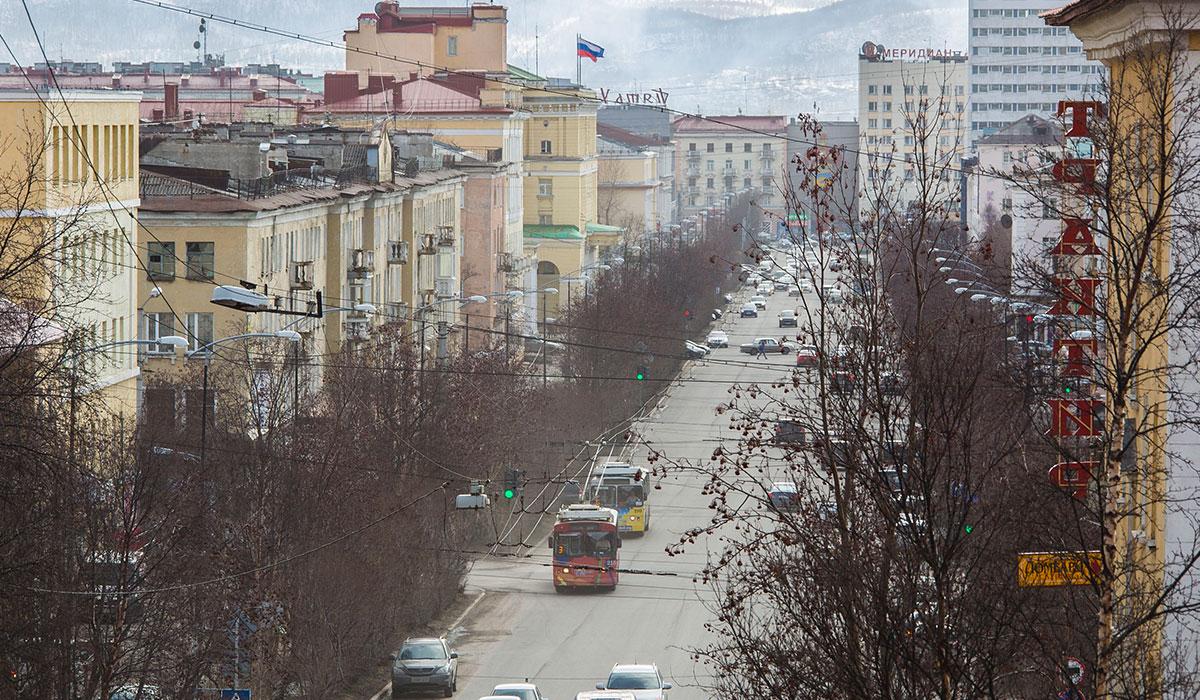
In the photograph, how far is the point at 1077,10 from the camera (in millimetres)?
15891

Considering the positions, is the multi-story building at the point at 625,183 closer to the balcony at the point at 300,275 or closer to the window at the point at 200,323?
the balcony at the point at 300,275

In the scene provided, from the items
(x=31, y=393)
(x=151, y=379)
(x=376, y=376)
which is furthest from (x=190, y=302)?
(x=31, y=393)

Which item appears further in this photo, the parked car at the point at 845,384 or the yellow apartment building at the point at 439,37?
the yellow apartment building at the point at 439,37

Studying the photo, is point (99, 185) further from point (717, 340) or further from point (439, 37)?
point (439, 37)

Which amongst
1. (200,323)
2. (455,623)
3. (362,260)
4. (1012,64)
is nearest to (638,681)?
(455,623)

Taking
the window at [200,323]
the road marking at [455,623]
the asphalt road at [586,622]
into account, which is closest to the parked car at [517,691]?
the asphalt road at [586,622]

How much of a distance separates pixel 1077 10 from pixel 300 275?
40.2m

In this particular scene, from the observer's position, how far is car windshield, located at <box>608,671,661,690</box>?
32.0 metres

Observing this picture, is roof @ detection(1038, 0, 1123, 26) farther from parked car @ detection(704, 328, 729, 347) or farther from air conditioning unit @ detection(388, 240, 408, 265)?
parked car @ detection(704, 328, 729, 347)

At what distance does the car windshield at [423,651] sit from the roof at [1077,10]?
19456 millimetres

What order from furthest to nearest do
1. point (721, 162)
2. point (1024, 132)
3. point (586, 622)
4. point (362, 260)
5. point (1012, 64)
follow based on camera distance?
point (721, 162) < point (1012, 64) < point (1024, 132) < point (362, 260) < point (586, 622)

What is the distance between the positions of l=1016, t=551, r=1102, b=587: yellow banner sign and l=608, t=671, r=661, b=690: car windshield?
19.6 meters

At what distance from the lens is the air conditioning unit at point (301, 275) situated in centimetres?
5341

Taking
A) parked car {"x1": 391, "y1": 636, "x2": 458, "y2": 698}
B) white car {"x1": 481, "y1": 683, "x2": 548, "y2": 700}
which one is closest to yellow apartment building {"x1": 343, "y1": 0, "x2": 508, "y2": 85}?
parked car {"x1": 391, "y1": 636, "x2": 458, "y2": 698}
